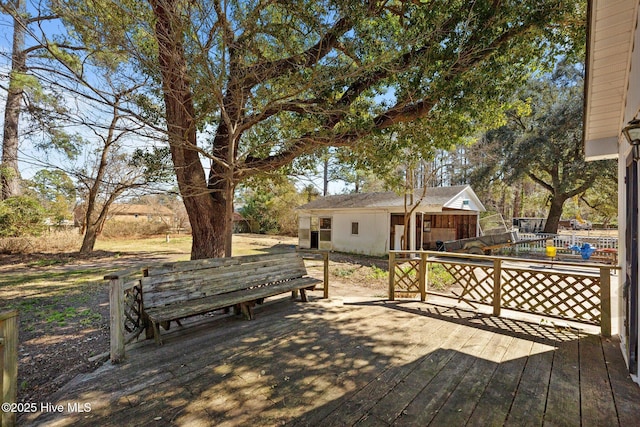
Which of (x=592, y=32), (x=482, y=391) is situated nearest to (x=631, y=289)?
(x=482, y=391)

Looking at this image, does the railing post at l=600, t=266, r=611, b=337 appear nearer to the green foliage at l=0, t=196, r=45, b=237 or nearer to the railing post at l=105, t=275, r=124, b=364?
the railing post at l=105, t=275, r=124, b=364

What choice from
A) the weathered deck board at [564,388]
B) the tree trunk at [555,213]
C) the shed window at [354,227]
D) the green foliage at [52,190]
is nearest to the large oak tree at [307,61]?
the weathered deck board at [564,388]

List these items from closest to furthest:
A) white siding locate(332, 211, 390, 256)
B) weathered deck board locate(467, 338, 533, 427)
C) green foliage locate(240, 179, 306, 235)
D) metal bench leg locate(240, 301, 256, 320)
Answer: weathered deck board locate(467, 338, 533, 427), metal bench leg locate(240, 301, 256, 320), white siding locate(332, 211, 390, 256), green foliage locate(240, 179, 306, 235)

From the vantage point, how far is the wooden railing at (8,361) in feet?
6.52

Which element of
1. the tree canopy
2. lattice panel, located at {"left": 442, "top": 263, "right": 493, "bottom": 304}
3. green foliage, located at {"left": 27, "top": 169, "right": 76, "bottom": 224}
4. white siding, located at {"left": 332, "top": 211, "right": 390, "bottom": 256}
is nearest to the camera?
lattice panel, located at {"left": 442, "top": 263, "right": 493, "bottom": 304}

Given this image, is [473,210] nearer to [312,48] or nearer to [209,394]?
[312,48]

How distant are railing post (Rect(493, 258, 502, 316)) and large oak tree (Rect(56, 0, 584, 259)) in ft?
8.96

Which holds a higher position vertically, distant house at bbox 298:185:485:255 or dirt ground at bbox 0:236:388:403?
distant house at bbox 298:185:485:255

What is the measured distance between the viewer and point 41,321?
4.98m

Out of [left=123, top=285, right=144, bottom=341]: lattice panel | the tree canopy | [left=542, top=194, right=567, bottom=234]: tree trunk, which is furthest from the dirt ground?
[left=542, top=194, right=567, bottom=234]: tree trunk

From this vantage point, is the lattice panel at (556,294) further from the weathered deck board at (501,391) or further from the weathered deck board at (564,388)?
the weathered deck board at (501,391)

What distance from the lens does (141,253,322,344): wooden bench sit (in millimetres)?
3604

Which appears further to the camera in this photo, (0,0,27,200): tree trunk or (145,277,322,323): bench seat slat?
(0,0,27,200): tree trunk

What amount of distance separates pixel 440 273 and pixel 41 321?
9546mm
